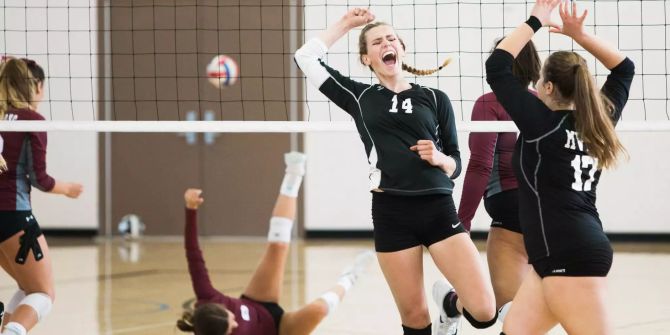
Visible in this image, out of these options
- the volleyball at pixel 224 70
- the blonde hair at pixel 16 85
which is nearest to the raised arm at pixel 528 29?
the blonde hair at pixel 16 85

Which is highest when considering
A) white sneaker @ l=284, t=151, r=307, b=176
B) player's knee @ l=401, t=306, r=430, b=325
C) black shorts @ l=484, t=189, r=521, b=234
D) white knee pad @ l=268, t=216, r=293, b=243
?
white sneaker @ l=284, t=151, r=307, b=176

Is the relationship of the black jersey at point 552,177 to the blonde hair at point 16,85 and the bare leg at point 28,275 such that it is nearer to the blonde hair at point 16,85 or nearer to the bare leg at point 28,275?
the bare leg at point 28,275

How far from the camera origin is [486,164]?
4.53 m

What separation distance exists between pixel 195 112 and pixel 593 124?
8.72 meters

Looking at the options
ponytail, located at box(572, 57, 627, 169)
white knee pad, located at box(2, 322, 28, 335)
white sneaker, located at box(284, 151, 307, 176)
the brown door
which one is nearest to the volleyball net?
the brown door

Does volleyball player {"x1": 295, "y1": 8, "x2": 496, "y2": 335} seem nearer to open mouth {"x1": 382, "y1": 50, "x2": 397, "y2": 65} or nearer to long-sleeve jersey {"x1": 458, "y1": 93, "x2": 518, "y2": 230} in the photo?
open mouth {"x1": 382, "y1": 50, "x2": 397, "y2": 65}

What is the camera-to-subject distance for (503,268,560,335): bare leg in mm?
3439

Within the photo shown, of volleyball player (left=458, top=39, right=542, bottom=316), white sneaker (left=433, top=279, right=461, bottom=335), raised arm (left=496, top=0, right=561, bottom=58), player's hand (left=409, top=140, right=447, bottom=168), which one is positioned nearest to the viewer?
raised arm (left=496, top=0, right=561, bottom=58)

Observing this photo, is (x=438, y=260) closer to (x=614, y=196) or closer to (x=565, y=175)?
(x=565, y=175)

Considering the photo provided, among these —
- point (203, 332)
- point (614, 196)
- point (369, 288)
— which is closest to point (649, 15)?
point (614, 196)

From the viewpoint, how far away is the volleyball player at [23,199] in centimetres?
488

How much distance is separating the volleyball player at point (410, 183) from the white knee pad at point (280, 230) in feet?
4.07

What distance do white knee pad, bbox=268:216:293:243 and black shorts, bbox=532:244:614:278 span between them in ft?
7.22

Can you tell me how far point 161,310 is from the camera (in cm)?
697
